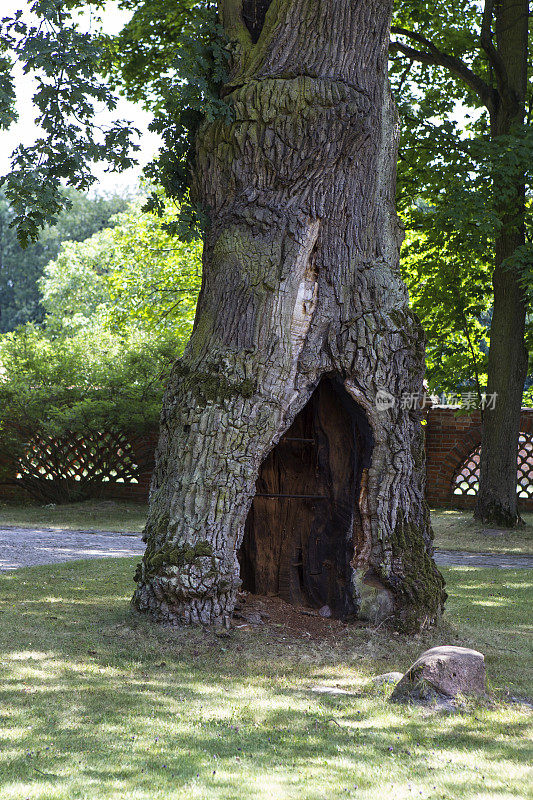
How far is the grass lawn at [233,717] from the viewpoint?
3164mm

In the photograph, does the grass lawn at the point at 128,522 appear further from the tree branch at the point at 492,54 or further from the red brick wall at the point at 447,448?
the tree branch at the point at 492,54

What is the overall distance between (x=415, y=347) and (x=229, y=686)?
9.16 feet

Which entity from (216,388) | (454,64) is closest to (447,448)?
(454,64)

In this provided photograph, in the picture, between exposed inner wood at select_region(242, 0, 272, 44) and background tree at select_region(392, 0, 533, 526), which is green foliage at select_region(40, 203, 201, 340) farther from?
exposed inner wood at select_region(242, 0, 272, 44)

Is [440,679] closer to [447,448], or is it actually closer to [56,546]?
[56,546]

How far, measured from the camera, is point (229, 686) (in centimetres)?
447

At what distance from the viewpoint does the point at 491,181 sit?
39.7 feet

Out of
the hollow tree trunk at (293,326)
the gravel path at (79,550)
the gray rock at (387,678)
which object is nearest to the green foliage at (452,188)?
the gravel path at (79,550)

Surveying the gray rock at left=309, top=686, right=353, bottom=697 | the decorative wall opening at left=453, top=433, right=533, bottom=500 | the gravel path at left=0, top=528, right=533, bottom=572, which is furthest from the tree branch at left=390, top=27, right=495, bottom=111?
the gray rock at left=309, top=686, right=353, bottom=697

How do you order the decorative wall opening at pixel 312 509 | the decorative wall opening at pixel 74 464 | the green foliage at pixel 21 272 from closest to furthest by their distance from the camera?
the decorative wall opening at pixel 312 509, the decorative wall opening at pixel 74 464, the green foliage at pixel 21 272

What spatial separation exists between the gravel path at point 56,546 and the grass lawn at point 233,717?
279 cm

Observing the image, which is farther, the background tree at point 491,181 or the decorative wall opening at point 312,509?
the background tree at point 491,181

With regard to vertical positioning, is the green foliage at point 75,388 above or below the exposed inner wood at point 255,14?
below

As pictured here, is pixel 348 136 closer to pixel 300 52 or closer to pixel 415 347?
pixel 300 52
